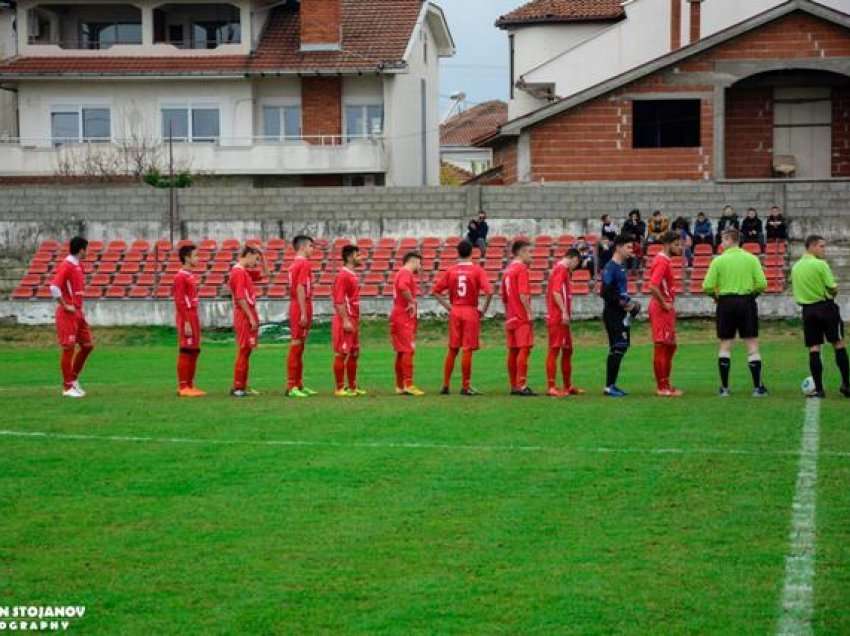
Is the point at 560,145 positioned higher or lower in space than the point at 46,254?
higher

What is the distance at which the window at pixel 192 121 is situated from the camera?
54.5 meters

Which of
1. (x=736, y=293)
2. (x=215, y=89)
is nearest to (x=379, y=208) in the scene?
(x=215, y=89)

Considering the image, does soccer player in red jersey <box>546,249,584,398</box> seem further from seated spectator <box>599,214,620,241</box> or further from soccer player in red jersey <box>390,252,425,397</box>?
seated spectator <box>599,214,620,241</box>

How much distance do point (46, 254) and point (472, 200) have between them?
10969mm

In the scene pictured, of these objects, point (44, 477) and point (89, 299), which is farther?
point (89, 299)

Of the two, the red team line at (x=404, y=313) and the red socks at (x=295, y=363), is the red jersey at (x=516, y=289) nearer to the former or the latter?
the red team line at (x=404, y=313)

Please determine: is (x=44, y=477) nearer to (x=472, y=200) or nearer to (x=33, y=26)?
(x=472, y=200)

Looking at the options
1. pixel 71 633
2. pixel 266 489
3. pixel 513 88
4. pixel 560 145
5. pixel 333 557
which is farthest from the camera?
pixel 513 88

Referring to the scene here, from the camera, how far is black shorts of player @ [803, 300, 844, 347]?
19.4 meters

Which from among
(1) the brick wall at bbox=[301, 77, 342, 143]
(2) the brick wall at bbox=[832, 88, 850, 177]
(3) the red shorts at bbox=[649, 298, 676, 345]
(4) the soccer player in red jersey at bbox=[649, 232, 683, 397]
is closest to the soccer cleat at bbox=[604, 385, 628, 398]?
(4) the soccer player in red jersey at bbox=[649, 232, 683, 397]

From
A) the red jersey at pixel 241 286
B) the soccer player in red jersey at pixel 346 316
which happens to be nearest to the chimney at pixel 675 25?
the soccer player in red jersey at pixel 346 316

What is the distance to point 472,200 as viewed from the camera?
135 ft

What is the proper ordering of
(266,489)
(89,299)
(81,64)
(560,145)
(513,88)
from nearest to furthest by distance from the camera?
1. (266,489)
2. (89,299)
3. (560,145)
4. (81,64)
5. (513,88)

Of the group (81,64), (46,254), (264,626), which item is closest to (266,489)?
(264,626)
